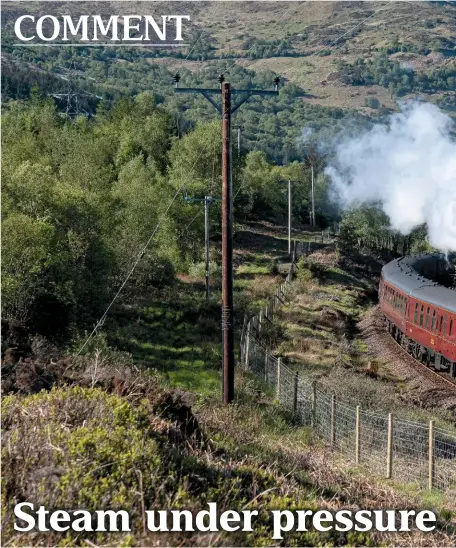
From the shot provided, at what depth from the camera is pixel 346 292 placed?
49094 millimetres

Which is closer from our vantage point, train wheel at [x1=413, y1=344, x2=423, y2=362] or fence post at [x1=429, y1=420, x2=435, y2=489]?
fence post at [x1=429, y1=420, x2=435, y2=489]

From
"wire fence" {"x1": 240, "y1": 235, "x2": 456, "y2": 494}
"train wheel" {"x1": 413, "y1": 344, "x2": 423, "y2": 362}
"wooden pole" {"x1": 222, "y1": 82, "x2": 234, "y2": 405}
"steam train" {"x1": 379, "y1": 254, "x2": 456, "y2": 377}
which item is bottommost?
"train wheel" {"x1": 413, "y1": 344, "x2": 423, "y2": 362}

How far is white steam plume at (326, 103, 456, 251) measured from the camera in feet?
137

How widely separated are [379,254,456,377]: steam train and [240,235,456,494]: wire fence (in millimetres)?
7407

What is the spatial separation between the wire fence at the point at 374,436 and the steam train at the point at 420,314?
741 cm

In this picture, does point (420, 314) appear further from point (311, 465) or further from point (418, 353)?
point (311, 465)

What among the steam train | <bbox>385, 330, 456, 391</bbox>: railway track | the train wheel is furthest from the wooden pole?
the train wheel

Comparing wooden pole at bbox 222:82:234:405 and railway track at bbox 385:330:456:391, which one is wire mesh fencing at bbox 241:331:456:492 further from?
railway track at bbox 385:330:456:391

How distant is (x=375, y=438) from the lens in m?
15.3

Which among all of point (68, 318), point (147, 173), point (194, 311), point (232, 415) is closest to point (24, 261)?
point (68, 318)

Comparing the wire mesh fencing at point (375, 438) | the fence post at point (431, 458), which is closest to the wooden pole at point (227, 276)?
the wire mesh fencing at point (375, 438)

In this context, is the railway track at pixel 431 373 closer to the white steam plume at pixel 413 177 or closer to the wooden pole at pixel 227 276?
the white steam plume at pixel 413 177

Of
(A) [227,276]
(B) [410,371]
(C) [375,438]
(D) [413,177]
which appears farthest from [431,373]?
(D) [413,177]

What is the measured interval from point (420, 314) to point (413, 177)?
4484 cm
